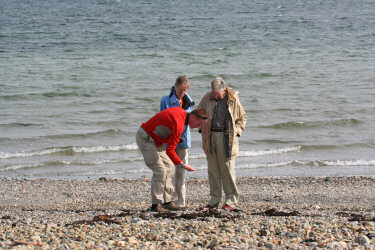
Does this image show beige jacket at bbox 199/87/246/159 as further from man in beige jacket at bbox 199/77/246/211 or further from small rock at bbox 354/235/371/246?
small rock at bbox 354/235/371/246

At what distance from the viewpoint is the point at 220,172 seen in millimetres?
7867

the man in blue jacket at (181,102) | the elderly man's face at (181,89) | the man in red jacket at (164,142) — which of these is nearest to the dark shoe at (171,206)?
the man in red jacket at (164,142)

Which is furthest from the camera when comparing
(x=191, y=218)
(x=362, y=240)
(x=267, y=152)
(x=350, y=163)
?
(x=267, y=152)

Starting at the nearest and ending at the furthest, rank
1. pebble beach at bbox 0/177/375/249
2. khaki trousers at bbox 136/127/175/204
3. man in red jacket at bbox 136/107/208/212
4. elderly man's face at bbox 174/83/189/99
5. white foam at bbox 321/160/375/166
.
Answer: pebble beach at bbox 0/177/375/249
man in red jacket at bbox 136/107/208/212
khaki trousers at bbox 136/127/175/204
elderly man's face at bbox 174/83/189/99
white foam at bbox 321/160/375/166

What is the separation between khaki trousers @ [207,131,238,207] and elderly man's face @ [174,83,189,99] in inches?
25.6

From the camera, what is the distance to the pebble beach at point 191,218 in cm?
596

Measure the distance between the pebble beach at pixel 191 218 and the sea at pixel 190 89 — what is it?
1.43m

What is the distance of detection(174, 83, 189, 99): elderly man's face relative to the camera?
24.4 ft

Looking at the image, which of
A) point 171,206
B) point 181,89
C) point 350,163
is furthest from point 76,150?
point 181,89

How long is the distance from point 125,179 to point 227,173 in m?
4.10

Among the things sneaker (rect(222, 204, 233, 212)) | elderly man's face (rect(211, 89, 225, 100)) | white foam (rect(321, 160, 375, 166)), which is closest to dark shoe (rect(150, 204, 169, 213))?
sneaker (rect(222, 204, 233, 212))

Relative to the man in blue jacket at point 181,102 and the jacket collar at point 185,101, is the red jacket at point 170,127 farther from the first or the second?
the jacket collar at point 185,101

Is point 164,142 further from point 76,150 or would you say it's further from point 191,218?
point 76,150

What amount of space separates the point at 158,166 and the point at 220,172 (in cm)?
99
